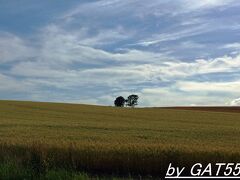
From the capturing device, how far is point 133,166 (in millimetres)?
14328

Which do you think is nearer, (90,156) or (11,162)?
(11,162)

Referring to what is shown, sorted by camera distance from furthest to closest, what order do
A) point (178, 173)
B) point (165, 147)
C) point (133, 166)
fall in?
point (165, 147), point (133, 166), point (178, 173)

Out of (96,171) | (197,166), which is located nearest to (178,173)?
(197,166)

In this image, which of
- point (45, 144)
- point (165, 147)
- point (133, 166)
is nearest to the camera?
point (133, 166)

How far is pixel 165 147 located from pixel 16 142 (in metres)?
5.87

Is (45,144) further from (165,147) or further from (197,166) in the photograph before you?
(197,166)

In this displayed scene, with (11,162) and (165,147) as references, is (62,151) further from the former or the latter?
(165,147)

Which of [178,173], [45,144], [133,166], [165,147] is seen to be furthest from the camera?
[45,144]

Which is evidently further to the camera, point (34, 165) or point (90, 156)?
point (90, 156)

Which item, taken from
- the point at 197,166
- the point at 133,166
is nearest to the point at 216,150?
the point at 197,166

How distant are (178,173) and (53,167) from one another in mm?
3744

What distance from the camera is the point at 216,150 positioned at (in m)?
14.8

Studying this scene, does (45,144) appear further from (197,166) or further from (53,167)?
(197,166)

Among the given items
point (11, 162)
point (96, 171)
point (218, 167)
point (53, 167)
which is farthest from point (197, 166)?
point (11, 162)
